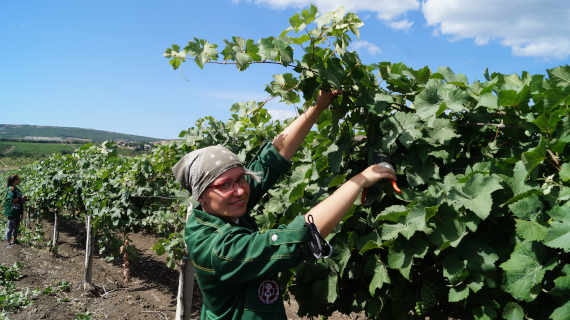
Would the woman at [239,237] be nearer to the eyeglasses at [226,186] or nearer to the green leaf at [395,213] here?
the eyeglasses at [226,186]

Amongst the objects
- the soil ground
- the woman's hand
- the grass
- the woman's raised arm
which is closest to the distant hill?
the grass

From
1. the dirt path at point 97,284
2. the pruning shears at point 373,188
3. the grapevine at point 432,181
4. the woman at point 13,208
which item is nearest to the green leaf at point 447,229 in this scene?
the grapevine at point 432,181

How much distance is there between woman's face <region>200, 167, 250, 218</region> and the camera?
172 centimetres

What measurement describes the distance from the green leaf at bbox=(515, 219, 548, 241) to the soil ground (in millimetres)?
5965

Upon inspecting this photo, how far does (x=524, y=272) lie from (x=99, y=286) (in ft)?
33.2

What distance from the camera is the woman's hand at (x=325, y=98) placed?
1.95m

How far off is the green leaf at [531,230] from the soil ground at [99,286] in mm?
5965

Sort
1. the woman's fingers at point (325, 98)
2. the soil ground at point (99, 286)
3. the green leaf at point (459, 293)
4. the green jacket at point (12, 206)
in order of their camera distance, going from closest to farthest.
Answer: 1. the green leaf at point (459, 293)
2. the woman's fingers at point (325, 98)
3. the soil ground at point (99, 286)
4. the green jacket at point (12, 206)

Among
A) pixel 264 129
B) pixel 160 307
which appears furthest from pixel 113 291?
pixel 264 129

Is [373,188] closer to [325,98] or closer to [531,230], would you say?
[325,98]

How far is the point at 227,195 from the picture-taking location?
67.7 inches

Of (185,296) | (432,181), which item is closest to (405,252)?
(432,181)

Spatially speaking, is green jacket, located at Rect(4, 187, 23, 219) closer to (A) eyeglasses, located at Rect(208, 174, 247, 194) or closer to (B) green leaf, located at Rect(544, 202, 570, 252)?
(A) eyeglasses, located at Rect(208, 174, 247, 194)

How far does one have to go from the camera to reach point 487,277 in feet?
4.80
